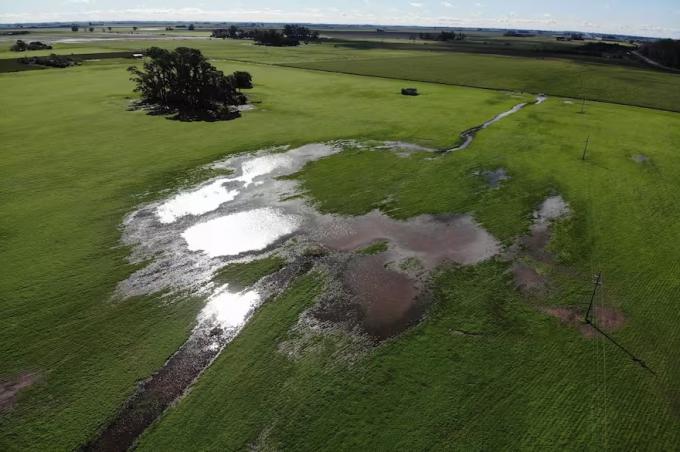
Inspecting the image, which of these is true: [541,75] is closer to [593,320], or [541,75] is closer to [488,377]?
[593,320]

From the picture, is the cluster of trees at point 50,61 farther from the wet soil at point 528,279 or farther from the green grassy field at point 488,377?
the wet soil at point 528,279

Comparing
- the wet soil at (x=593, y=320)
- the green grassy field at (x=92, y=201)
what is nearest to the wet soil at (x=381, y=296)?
the wet soil at (x=593, y=320)

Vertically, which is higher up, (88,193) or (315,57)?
(315,57)

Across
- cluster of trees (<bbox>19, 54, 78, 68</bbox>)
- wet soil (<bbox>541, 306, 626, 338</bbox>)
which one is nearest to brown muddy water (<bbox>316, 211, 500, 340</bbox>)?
wet soil (<bbox>541, 306, 626, 338</bbox>)

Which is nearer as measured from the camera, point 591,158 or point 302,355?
point 302,355

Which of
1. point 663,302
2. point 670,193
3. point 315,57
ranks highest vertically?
point 315,57

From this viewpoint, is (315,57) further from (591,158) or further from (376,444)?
(376,444)

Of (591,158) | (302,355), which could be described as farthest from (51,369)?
(591,158)
